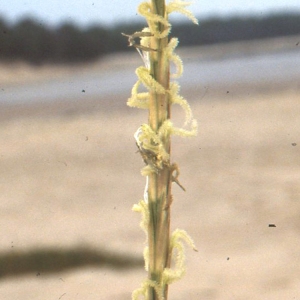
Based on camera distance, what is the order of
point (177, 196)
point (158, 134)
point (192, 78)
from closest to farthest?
point (158, 134)
point (177, 196)
point (192, 78)

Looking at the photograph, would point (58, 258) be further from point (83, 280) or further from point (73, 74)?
point (73, 74)

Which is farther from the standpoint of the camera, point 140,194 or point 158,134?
point 140,194

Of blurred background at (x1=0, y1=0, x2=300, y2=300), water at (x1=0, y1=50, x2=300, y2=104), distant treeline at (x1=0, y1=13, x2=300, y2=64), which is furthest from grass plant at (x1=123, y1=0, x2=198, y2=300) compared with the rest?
water at (x1=0, y1=50, x2=300, y2=104)

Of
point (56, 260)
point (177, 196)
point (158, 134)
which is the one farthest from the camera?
point (177, 196)

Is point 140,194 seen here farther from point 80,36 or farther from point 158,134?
point 158,134

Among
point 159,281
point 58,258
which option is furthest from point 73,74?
point 159,281

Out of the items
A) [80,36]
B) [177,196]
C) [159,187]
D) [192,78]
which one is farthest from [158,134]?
[192,78]
